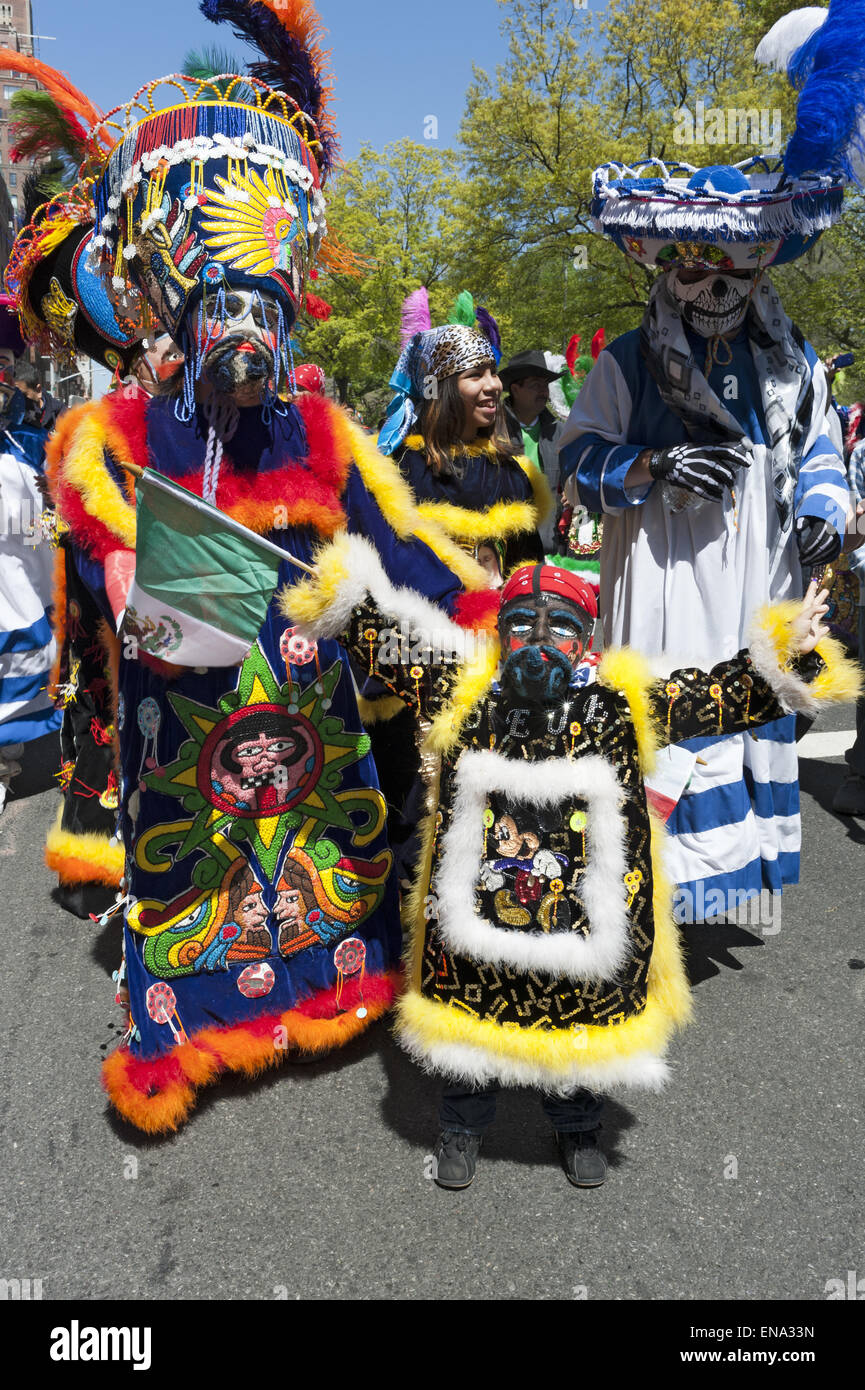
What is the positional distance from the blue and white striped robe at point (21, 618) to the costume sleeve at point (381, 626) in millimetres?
3348

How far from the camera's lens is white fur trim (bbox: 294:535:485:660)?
2156 millimetres

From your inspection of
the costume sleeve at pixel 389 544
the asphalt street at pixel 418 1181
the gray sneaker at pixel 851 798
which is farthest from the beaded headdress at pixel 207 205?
the gray sneaker at pixel 851 798

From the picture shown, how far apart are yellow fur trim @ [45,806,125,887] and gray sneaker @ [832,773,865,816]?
3302 mm

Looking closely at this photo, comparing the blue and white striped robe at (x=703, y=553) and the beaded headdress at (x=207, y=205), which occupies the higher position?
the beaded headdress at (x=207, y=205)

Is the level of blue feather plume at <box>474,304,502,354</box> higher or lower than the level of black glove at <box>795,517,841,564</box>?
higher

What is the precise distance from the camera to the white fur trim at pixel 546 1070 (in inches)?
83.4

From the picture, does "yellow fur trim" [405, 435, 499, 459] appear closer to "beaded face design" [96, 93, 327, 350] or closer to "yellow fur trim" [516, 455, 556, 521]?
"yellow fur trim" [516, 455, 556, 521]

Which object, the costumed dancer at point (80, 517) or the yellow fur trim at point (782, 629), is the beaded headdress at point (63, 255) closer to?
the costumed dancer at point (80, 517)

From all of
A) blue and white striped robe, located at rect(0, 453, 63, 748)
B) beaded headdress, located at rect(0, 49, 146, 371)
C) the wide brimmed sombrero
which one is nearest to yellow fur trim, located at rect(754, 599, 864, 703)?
the wide brimmed sombrero

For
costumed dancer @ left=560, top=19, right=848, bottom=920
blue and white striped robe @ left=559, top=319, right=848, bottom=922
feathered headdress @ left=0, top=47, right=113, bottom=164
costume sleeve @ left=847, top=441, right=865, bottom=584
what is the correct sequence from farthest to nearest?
costume sleeve @ left=847, top=441, right=865, bottom=584 → blue and white striped robe @ left=559, top=319, right=848, bottom=922 → costumed dancer @ left=560, top=19, right=848, bottom=920 → feathered headdress @ left=0, top=47, right=113, bottom=164

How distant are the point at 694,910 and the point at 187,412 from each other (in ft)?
6.92

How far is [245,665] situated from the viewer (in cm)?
252

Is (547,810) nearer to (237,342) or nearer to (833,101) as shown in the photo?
(237,342)
